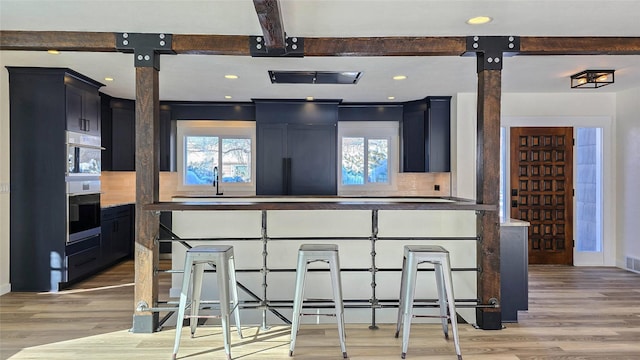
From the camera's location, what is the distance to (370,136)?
6926mm

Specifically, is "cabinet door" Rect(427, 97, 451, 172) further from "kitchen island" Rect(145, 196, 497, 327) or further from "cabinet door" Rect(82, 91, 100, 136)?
"cabinet door" Rect(82, 91, 100, 136)

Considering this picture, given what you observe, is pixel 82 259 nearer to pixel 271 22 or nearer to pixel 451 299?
pixel 271 22

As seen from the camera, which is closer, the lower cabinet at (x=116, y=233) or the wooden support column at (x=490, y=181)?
the wooden support column at (x=490, y=181)

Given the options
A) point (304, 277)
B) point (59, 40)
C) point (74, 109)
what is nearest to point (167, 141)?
point (74, 109)

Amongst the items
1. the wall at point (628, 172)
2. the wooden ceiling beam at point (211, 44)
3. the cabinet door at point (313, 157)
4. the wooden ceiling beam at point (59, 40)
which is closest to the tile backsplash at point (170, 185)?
the cabinet door at point (313, 157)

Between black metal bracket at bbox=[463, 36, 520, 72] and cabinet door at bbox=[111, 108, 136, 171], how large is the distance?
517 cm

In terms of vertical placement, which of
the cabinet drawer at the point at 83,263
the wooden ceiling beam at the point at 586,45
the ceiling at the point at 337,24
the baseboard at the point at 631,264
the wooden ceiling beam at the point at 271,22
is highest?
the ceiling at the point at 337,24

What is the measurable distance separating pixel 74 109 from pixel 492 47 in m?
4.50

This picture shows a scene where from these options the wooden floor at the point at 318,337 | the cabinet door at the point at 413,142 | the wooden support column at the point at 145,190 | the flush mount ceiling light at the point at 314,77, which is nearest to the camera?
the wooden floor at the point at 318,337

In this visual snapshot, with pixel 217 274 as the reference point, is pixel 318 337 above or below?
below

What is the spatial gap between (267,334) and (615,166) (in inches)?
219

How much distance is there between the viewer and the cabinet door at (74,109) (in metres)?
4.52

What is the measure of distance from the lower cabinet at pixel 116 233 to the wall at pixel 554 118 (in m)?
4.94

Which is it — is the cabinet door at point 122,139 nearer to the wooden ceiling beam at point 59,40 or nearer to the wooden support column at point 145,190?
the wooden ceiling beam at point 59,40
